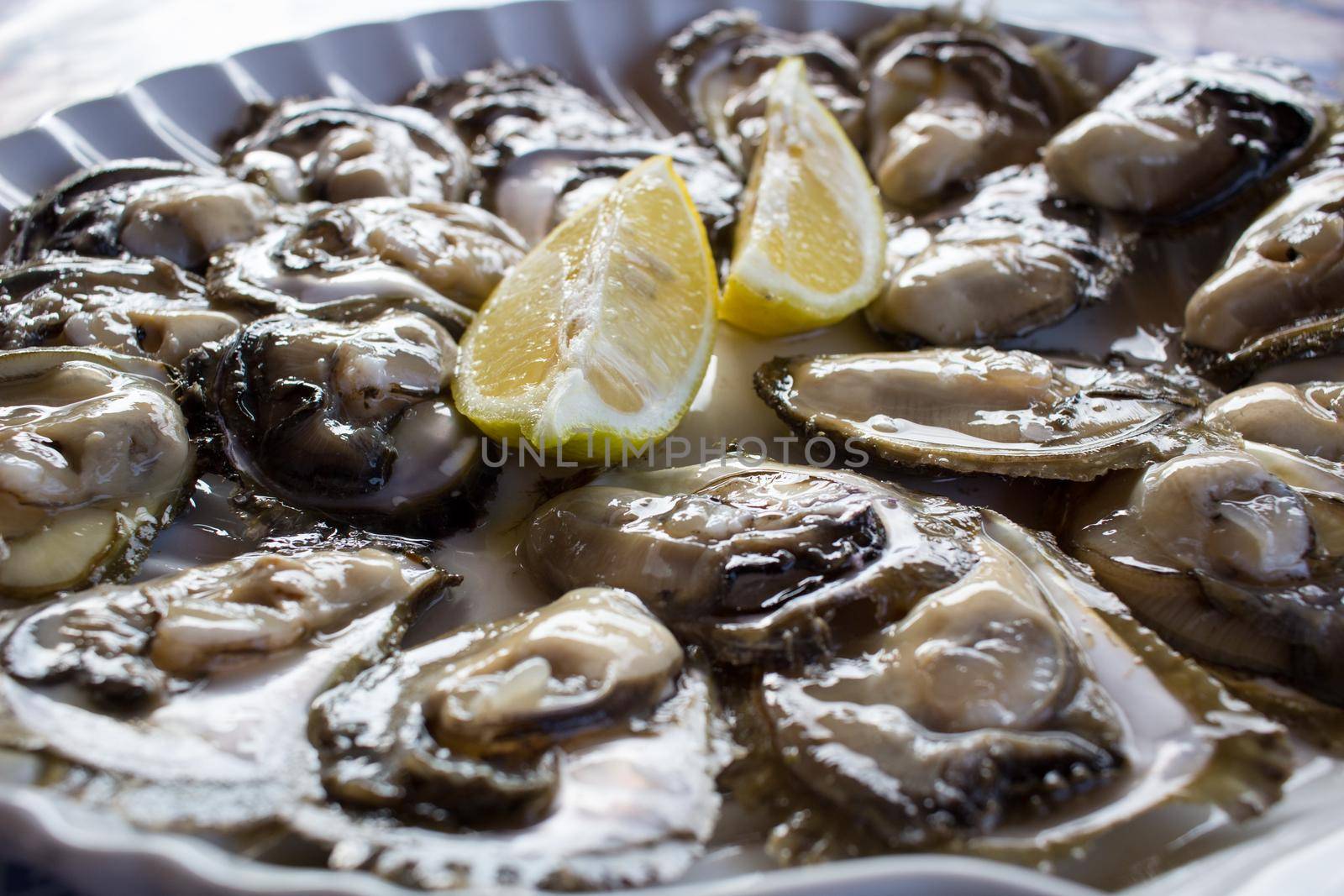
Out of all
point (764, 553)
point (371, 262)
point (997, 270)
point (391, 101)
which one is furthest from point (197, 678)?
point (391, 101)

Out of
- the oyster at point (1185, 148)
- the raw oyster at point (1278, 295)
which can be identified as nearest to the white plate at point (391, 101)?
the oyster at point (1185, 148)

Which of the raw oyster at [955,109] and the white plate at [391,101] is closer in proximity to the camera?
the white plate at [391,101]

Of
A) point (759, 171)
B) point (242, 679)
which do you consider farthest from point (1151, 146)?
point (242, 679)

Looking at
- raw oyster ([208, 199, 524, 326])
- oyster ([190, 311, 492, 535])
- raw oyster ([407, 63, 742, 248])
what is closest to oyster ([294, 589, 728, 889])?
oyster ([190, 311, 492, 535])

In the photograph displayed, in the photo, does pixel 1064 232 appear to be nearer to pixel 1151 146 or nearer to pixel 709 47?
pixel 1151 146

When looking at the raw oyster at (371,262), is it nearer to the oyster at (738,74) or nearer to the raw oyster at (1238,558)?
the oyster at (738,74)

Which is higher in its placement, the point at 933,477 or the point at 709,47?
the point at 709,47

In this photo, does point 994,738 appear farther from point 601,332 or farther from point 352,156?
point 352,156
